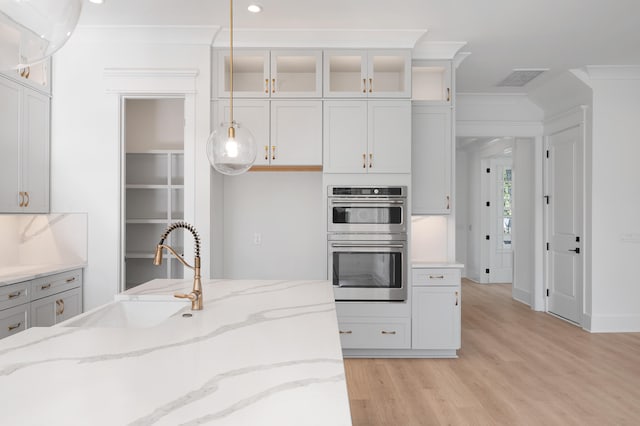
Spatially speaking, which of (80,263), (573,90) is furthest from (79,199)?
(573,90)

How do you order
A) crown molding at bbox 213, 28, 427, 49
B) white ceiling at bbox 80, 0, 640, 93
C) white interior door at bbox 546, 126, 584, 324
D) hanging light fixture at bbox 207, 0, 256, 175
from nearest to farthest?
hanging light fixture at bbox 207, 0, 256, 175 < white ceiling at bbox 80, 0, 640, 93 < crown molding at bbox 213, 28, 427, 49 < white interior door at bbox 546, 126, 584, 324

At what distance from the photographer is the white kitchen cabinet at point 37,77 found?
340cm

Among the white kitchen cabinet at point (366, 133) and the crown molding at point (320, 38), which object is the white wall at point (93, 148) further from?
the white kitchen cabinet at point (366, 133)

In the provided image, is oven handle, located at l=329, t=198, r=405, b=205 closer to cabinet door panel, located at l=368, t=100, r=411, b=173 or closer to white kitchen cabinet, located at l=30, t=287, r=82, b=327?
cabinet door panel, located at l=368, t=100, r=411, b=173

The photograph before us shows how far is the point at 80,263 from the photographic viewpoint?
3.76 metres

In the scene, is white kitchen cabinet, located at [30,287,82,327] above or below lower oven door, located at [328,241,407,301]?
below

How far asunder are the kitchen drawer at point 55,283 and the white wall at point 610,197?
4.95 m

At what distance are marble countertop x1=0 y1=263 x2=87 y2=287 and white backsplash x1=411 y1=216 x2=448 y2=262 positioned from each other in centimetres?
291

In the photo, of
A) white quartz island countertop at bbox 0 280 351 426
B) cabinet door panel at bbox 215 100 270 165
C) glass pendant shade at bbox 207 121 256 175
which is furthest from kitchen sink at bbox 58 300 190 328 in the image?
cabinet door panel at bbox 215 100 270 165

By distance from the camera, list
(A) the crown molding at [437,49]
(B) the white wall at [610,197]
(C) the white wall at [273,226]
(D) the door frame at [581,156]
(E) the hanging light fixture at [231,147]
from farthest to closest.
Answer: (D) the door frame at [581,156], (B) the white wall at [610,197], (C) the white wall at [273,226], (A) the crown molding at [437,49], (E) the hanging light fixture at [231,147]

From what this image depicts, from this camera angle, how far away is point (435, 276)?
12.6ft

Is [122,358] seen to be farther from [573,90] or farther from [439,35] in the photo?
[573,90]

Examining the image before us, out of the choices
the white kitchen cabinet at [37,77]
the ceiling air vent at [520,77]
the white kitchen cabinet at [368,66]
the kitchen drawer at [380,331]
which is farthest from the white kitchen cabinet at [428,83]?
the white kitchen cabinet at [37,77]

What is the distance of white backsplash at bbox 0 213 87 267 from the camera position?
3.75 m
